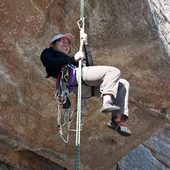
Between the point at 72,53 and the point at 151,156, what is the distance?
19.1 ft

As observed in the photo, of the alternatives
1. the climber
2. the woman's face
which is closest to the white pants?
the climber

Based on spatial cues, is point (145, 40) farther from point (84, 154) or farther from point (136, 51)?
point (84, 154)

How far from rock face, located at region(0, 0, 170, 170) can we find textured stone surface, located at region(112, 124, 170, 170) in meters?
2.21

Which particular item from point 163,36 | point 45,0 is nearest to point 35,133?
point 45,0

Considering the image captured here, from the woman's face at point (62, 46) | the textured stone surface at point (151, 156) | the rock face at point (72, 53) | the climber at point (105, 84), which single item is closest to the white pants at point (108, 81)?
the climber at point (105, 84)

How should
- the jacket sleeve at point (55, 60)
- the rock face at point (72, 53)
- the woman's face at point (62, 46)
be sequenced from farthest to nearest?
the rock face at point (72, 53), the woman's face at point (62, 46), the jacket sleeve at point (55, 60)

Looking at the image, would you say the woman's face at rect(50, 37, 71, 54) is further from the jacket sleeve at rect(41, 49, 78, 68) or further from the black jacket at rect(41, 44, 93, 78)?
the jacket sleeve at rect(41, 49, 78, 68)

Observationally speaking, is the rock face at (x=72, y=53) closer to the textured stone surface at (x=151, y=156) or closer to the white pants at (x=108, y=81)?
the white pants at (x=108, y=81)

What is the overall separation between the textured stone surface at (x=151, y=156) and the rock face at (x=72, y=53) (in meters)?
2.21

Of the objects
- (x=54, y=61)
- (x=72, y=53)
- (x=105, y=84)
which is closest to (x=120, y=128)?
(x=105, y=84)

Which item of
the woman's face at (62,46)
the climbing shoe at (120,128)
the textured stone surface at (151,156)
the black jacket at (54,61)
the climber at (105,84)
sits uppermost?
the woman's face at (62,46)

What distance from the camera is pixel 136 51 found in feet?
13.8

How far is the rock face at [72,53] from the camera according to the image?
381 cm

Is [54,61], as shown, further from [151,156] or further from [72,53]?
[151,156]
